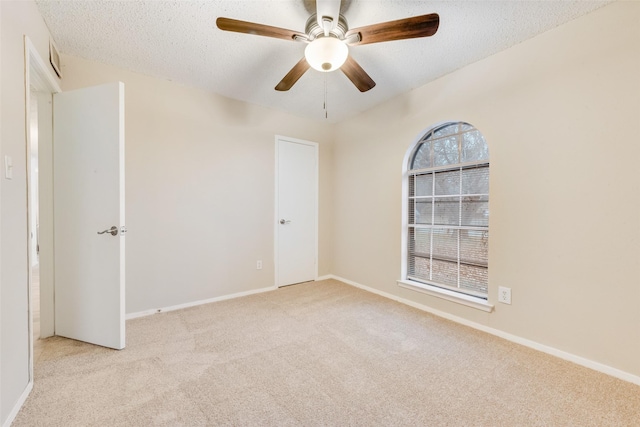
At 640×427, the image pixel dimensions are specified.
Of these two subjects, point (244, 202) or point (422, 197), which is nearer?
point (422, 197)

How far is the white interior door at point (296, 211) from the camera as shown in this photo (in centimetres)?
369

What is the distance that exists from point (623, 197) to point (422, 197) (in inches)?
60.2

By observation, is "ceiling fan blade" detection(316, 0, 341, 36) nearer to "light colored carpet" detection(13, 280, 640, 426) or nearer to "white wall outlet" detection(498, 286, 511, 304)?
"light colored carpet" detection(13, 280, 640, 426)

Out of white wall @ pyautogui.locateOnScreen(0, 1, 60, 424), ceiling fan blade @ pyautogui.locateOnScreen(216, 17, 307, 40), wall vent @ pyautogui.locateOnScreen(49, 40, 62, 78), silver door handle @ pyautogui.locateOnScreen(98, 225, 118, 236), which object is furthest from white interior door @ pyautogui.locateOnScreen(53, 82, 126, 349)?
ceiling fan blade @ pyautogui.locateOnScreen(216, 17, 307, 40)

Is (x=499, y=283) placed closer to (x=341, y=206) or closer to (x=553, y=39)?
(x=553, y=39)

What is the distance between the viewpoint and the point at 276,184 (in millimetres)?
3645

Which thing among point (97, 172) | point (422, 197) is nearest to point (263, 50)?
point (97, 172)

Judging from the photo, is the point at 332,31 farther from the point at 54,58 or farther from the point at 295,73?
the point at 54,58

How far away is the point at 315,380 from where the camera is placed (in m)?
1.71

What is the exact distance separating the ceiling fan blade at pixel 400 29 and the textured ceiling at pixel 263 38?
28cm

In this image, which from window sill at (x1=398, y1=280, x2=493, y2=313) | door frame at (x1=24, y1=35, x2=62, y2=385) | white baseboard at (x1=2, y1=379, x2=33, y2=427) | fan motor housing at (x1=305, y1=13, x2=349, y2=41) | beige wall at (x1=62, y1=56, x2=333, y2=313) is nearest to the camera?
white baseboard at (x1=2, y1=379, x2=33, y2=427)

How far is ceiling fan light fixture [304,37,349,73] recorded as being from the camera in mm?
1661

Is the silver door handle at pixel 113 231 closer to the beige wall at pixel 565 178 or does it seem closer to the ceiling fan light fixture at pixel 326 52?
the ceiling fan light fixture at pixel 326 52

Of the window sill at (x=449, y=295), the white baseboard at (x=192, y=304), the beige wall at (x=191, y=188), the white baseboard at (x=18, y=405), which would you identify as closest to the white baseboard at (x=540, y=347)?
the window sill at (x=449, y=295)
